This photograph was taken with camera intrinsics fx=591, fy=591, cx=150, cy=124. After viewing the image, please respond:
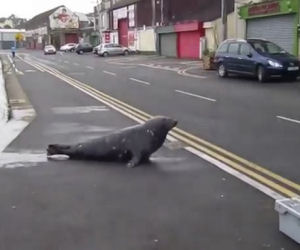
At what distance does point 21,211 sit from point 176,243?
73.0 inches

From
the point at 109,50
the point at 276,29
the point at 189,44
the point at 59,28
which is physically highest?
the point at 59,28

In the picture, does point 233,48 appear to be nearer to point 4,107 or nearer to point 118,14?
point 4,107

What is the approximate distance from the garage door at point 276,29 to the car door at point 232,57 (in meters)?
5.74

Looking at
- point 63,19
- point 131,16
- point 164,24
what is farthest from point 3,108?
point 63,19

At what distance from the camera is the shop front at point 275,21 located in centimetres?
2966

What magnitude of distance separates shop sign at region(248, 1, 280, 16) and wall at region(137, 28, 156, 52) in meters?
25.1

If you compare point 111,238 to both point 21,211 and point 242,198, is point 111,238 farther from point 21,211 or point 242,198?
point 242,198

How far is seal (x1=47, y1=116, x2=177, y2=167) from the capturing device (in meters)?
8.17

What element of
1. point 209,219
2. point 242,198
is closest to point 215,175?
point 242,198

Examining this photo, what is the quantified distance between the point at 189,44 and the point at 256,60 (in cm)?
2564

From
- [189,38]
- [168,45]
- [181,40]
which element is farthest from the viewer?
[168,45]

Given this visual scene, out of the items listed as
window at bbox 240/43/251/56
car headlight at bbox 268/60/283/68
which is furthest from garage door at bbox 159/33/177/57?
car headlight at bbox 268/60/283/68

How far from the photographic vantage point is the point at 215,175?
24.0 feet

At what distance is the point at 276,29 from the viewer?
105 ft
